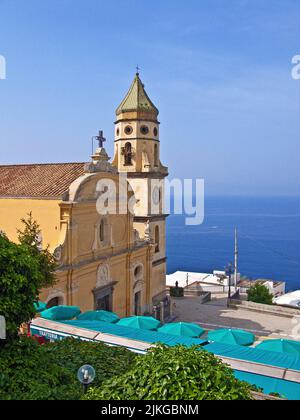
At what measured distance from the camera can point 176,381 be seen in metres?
4.94

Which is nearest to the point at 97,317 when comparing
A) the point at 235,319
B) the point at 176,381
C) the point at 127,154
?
the point at 176,381

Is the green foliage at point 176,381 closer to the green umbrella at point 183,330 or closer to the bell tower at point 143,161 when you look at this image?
the green umbrella at point 183,330

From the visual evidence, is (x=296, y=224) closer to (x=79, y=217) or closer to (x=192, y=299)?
(x=192, y=299)

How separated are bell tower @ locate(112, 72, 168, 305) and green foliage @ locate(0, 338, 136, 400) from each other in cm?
1928

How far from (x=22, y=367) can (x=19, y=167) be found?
1784 cm

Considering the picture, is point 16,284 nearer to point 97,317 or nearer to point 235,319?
point 97,317

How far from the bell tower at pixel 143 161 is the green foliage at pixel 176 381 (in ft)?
72.9

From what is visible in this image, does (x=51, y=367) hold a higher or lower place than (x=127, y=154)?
lower

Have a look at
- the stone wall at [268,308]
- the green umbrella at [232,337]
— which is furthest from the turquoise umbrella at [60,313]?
the stone wall at [268,308]

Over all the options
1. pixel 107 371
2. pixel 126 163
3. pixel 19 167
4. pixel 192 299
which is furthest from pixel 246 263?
pixel 107 371

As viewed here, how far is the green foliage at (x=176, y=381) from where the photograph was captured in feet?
15.9

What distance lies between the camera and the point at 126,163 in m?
28.8

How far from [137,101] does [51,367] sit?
24.2m

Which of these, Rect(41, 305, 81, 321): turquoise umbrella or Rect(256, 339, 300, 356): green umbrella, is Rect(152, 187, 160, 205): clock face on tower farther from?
Rect(256, 339, 300, 356): green umbrella
